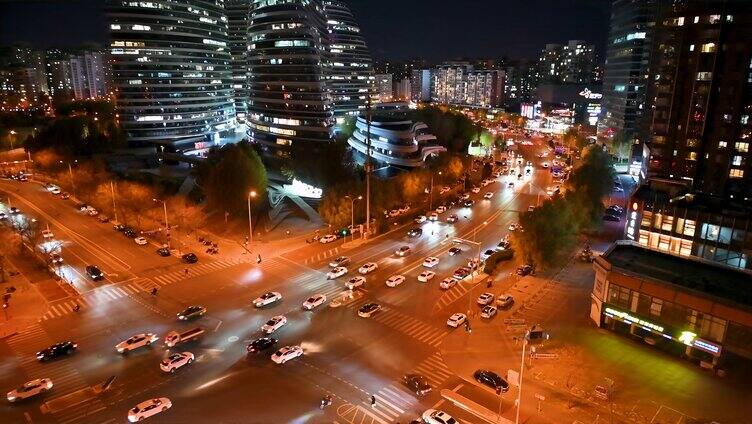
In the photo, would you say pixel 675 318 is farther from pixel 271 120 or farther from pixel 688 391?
pixel 271 120

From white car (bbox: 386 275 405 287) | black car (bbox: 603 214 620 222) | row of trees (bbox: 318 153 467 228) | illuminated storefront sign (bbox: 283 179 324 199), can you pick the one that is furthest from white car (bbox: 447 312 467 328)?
illuminated storefront sign (bbox: 283 179 324 199)

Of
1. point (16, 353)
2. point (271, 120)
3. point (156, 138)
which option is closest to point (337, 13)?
point (271, 120)

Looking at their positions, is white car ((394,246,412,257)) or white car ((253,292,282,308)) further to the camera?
white car ((394,246,412,257))

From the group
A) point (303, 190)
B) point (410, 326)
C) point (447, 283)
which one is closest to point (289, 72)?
point (303, 190)

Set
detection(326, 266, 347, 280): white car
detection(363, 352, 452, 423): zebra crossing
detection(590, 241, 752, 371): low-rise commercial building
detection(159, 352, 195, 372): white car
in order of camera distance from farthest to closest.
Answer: detection(326, 266, 347, 280): white car < detection(590, 241, 752, 371): low-rise commercial building < detection(159, 352, 195, 372): white car < detection(363, 352, 452, 423): zebra crossing

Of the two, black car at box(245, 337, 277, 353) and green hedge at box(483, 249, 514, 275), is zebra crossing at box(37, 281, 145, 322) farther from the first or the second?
green hedge at box(483, 249, 514, 275)

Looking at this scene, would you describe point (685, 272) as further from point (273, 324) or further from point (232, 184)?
point (232, 184)

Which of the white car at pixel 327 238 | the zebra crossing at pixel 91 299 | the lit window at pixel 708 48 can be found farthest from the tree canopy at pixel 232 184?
the lit window at pixel 708 48
